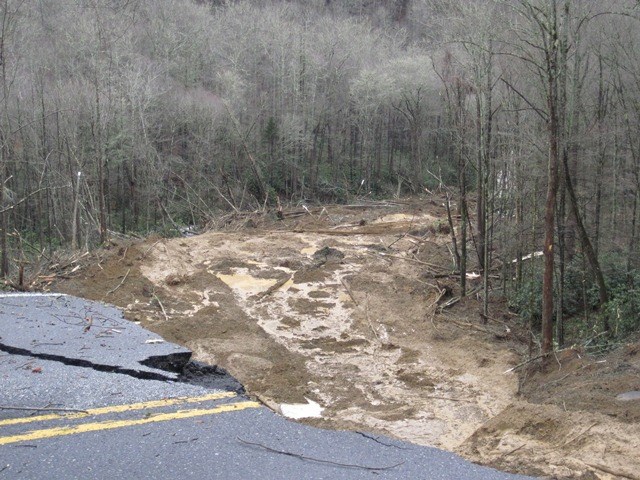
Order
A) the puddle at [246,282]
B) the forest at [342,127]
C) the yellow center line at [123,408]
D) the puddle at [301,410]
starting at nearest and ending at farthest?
the yellow center line at [123,408], the puddle at [301,410], the forest at [342,127], the puddle at [246,282]

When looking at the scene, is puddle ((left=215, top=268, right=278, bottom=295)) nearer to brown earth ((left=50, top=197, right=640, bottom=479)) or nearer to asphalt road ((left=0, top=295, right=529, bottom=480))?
brown earth ((left=50, top=197, right=640, bottom=479))

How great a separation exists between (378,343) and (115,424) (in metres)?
4.85

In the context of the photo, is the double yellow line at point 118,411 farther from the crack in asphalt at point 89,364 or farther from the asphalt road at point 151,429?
the crack in asphalt at point 89,364

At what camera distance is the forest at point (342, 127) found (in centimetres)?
1031

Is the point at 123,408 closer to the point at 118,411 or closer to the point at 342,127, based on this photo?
the point at 118,411

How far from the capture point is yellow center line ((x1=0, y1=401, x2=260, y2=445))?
168 inches

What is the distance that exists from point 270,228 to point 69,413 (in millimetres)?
12149

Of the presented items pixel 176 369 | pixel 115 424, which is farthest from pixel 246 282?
pixel 115 424

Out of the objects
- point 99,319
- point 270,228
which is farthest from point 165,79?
point 99,319

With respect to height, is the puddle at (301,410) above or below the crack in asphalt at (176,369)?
below

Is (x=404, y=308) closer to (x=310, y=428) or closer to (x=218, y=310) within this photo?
(x=218, y=310)

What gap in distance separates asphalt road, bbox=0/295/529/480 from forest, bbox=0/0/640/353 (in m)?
3.67

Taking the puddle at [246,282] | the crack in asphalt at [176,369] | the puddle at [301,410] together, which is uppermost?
the crack in asphalt at [176,369]

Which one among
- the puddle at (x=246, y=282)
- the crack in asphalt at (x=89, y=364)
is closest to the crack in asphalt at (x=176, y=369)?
the crack in asphalt at (x=89, y=364)
